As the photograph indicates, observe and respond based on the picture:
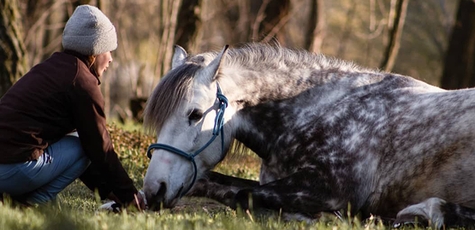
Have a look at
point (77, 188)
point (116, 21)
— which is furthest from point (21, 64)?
point (116, 21)

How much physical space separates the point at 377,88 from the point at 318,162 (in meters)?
0.96

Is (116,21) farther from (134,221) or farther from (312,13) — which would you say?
(134,221)

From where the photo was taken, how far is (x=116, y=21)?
854 inches

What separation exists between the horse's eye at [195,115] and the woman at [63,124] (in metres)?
0.76

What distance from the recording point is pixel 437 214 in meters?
5.63

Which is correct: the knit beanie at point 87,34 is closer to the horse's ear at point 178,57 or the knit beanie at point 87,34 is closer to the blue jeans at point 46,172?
the blue jeans at point 46,172

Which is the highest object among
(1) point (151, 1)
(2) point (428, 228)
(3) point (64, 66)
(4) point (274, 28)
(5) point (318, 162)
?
(1) point (151, 1)

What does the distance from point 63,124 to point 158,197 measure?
915mm

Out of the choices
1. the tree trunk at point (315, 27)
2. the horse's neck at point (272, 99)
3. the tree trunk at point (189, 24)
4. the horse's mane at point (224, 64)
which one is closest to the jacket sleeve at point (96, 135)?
the horse's mane at point (224, 64)

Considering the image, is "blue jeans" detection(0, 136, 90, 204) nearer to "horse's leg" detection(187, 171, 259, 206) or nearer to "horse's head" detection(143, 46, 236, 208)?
"horse's head" detection(143, 46, 236, 208)

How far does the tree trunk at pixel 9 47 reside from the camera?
1095 cm

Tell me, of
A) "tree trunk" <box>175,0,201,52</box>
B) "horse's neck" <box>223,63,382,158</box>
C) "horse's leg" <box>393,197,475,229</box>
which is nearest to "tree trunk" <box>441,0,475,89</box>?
"tree trunk" <box>175,0,201,52</box>

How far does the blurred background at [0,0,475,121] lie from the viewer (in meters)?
13.8

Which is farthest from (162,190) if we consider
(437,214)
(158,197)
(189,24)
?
(189,24)
